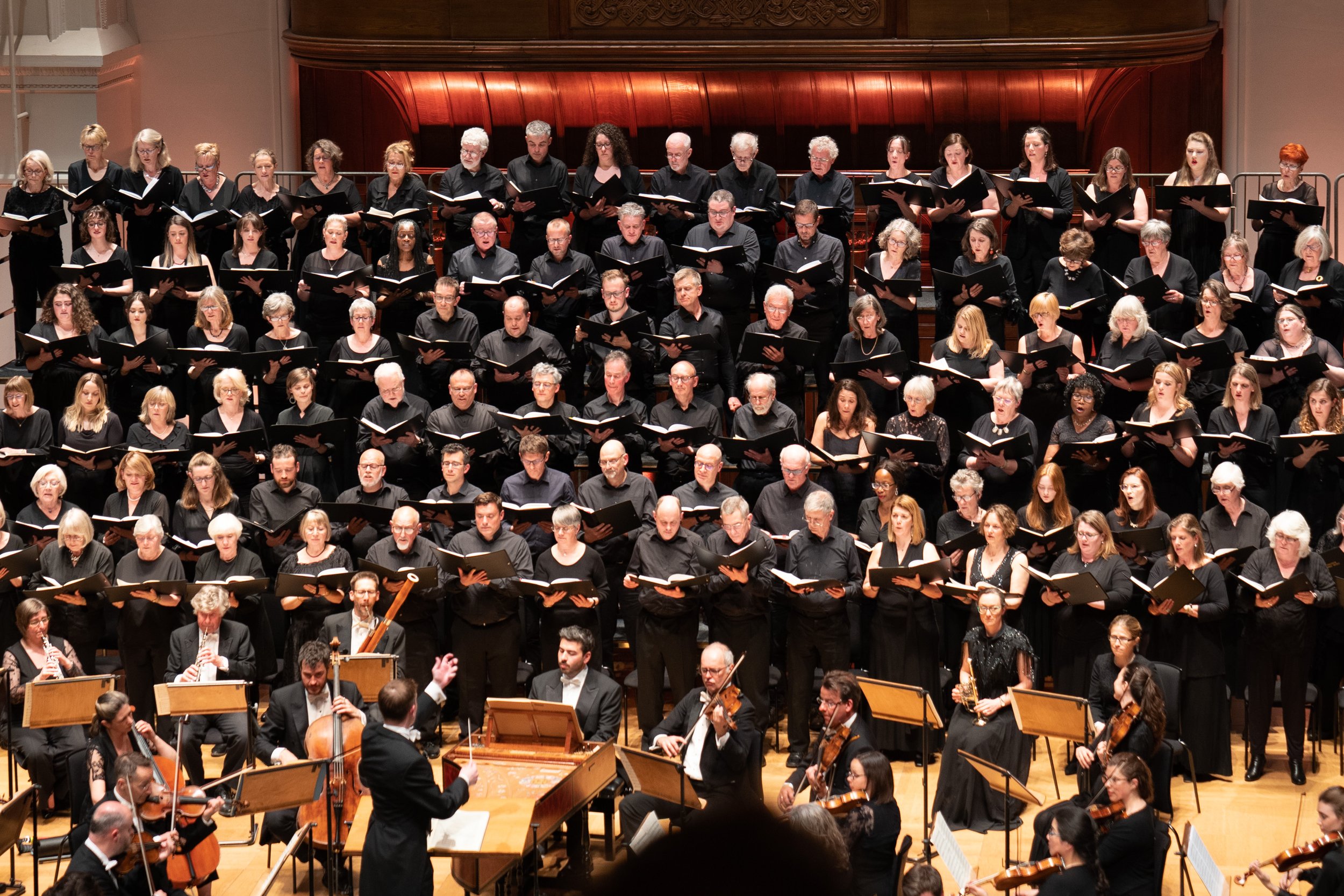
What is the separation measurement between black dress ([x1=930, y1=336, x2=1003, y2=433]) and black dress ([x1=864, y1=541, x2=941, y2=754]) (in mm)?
1130

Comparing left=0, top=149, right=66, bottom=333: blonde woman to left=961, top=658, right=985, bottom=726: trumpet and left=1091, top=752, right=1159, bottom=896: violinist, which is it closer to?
left=961, top=658, right=985, bottom=726: trumpet

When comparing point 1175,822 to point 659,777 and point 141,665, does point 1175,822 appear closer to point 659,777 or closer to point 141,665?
point 659,777

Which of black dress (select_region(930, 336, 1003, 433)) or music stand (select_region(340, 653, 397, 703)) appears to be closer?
music stand (select_region(340, 653, 397, 703))

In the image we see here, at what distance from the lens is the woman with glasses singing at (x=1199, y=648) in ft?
24.4

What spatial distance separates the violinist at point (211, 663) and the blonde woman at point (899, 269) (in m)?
3.95

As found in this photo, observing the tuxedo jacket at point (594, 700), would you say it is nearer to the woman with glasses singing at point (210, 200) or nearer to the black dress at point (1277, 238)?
the woman with glasses singing at point (210, 200)

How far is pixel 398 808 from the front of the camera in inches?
213

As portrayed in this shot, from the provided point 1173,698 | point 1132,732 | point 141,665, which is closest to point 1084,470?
point 1173,698

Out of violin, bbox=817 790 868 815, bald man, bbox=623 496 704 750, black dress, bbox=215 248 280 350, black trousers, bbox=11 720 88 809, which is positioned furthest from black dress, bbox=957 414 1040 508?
black trousers, bbox=11 720 88 809

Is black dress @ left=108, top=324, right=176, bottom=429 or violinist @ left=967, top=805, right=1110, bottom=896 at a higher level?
black dress @ left=108, top=324, right=176, bottom=429

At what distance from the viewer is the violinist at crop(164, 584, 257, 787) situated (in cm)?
739

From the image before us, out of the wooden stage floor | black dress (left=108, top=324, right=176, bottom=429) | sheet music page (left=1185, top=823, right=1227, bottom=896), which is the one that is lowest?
the wooden stage floor

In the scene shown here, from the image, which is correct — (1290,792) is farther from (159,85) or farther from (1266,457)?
(159,85)

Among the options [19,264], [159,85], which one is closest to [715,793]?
[19,264]
